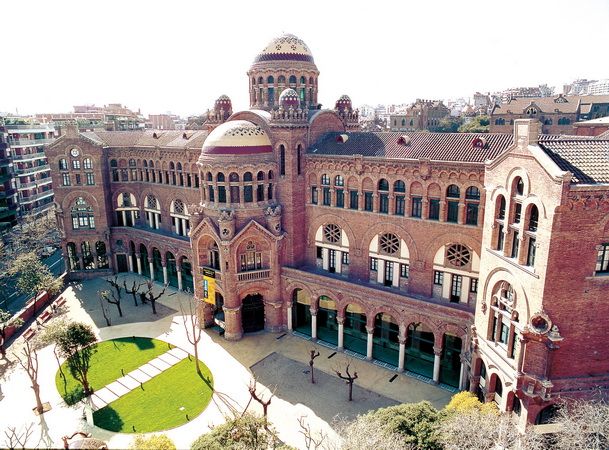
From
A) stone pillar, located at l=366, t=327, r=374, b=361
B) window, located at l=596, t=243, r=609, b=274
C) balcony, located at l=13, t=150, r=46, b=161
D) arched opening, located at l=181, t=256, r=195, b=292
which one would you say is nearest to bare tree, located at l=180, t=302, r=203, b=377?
arched opening, located at l=181, t=256, r=195, b=292

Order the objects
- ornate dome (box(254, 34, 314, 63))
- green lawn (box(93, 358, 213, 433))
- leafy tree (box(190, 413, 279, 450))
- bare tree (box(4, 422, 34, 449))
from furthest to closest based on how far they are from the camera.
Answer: ornate dome (box(254, 34, 314, 63))
green lawn (box(93, 358, 213, 433))
bare tree (box(4, 422, 34, 449))
leafy tree (box(190, 413, 279, 450))

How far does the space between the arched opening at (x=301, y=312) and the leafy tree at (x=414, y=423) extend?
18.4 meters

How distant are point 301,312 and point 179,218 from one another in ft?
69.1

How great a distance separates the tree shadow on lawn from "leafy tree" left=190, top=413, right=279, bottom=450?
37.1 feet

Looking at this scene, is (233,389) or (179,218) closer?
(233,389)

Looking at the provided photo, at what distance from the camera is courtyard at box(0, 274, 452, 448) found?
30.3m

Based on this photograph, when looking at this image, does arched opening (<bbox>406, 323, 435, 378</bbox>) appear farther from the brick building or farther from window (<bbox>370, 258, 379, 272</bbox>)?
window (<bbox>370, 258, 379, 272</bbox>)

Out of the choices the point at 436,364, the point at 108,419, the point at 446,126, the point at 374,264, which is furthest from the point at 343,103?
the point at 446,126

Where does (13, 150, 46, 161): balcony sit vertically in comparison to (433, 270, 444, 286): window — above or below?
above

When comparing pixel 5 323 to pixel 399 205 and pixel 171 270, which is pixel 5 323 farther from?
pixel 399 205

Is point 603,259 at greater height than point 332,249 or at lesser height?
greater

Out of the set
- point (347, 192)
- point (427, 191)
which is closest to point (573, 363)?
point (427, 191)

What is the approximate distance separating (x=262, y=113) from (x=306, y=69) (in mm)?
9051

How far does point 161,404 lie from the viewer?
107 ft
